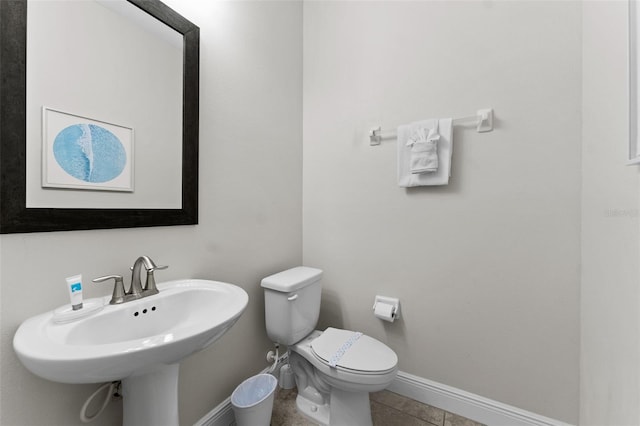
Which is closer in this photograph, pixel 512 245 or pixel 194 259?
pixel 194 259

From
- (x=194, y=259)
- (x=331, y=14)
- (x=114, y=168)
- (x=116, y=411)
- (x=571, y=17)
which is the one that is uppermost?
(x=331, y=14)

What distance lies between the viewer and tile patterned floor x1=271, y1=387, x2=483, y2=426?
1.32 m

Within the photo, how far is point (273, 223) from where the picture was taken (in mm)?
1588

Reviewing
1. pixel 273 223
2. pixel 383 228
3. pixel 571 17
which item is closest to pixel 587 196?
pixel 571 17

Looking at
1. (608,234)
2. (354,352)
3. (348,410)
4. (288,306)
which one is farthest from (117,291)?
(608,234)

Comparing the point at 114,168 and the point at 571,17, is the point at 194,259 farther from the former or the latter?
the point at 571,17

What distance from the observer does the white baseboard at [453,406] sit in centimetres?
122

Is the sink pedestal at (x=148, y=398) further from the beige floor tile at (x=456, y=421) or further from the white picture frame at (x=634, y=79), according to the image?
the white picture frame at (x=634, y=79)

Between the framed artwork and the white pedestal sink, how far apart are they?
39cm

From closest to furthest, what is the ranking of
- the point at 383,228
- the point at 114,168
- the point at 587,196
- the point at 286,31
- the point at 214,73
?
1. the point at 114,168
2. the point at 587,196
3. the point at 214,73
4. the point at 383,228
5. the point at 286,31

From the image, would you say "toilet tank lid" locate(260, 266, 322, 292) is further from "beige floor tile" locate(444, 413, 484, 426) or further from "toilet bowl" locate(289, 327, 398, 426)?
"beige floor tile" locate(444, 413, 484, 426)

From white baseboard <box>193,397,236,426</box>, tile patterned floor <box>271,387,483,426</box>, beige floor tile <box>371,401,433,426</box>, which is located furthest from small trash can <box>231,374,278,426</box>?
beige floor tile <box>371,401,433,426</box>

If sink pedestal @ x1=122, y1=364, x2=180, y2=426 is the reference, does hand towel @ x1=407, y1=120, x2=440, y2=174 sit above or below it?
above

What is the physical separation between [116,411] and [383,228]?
1.41 metres
